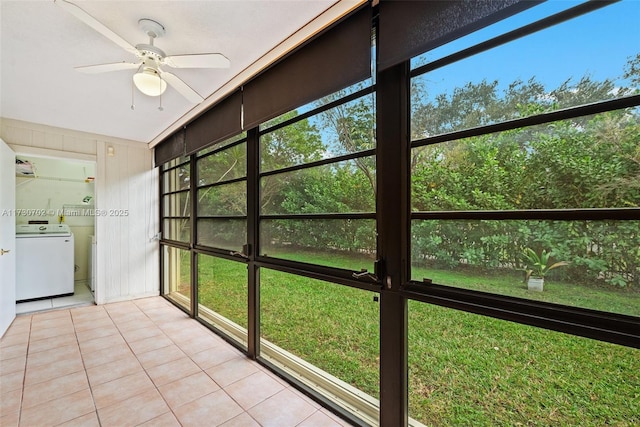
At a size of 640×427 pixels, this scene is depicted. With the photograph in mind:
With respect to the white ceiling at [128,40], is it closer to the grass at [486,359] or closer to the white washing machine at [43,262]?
the grass at [486,359]

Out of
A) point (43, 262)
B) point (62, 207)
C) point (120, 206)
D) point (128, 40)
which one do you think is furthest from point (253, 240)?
point (62, 207)

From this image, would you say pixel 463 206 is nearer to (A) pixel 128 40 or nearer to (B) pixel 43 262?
(A) pixel 128 40

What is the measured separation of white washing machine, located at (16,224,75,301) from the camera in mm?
3846

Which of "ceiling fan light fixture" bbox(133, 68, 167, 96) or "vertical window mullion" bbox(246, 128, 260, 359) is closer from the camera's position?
"ceiling fan light fixture" bbox(133, 68, 167, 96)

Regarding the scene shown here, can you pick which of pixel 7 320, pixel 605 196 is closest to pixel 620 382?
pixel 605 196

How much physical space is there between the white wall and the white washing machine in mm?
798

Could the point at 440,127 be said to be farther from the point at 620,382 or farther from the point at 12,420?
the point at 12,420

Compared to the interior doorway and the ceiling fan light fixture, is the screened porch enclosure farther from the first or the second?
the interior doorway

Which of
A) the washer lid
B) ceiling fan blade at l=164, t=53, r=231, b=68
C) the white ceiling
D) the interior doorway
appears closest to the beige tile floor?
the interior doorway

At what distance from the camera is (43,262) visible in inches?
158

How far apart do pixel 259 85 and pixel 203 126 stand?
118 cm

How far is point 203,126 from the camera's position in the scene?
305 centimetres

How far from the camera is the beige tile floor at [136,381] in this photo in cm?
172

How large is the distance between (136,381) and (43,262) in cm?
340
